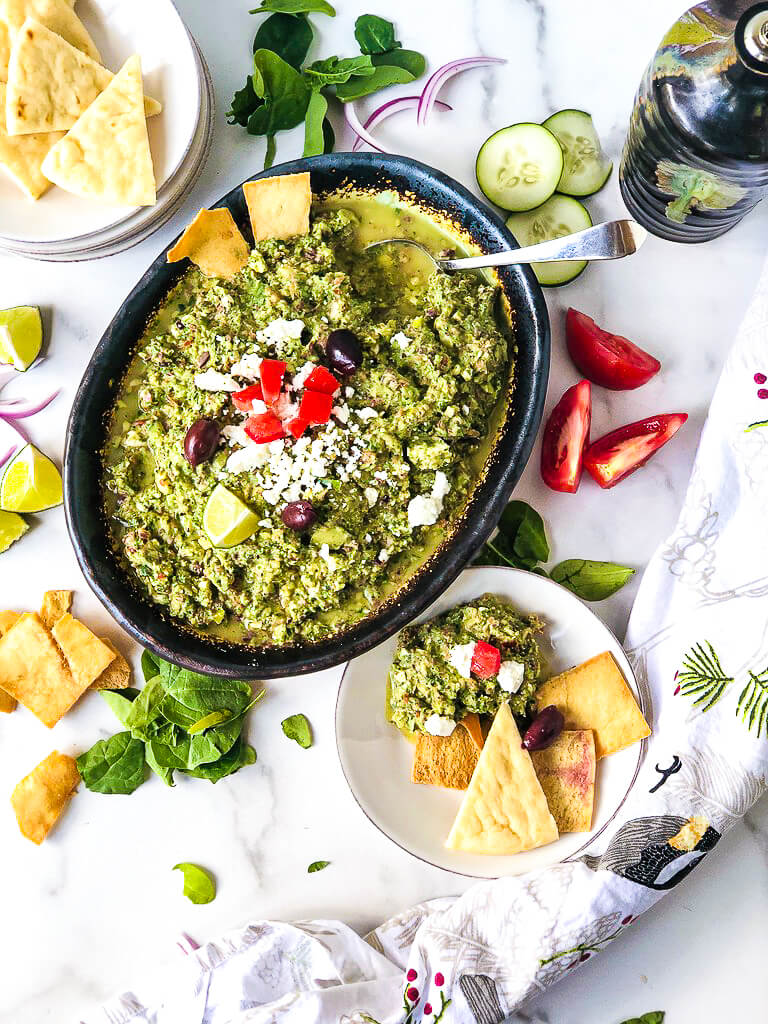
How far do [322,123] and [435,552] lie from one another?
157cm

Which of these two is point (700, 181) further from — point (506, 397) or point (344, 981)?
point (344, 981)

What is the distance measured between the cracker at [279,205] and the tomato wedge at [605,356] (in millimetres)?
989

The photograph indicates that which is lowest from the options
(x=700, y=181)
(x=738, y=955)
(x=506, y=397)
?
(x=738, y=955)

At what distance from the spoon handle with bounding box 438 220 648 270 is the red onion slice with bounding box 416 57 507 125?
0.83m

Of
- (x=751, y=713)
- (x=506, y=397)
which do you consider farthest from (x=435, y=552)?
(x=751, y=713)

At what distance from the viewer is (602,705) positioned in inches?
117

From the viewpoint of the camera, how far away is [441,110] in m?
3.33

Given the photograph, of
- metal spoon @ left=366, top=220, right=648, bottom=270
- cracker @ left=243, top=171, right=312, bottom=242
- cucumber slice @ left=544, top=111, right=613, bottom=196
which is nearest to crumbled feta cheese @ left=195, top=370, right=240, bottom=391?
cracker @ left=243, top=171, right=312, bottom=242

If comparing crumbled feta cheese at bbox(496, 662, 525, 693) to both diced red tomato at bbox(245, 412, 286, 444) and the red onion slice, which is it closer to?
diced red tomato at bbox(245, 412, 286, 444)

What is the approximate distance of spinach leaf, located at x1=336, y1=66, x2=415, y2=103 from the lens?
3.23m

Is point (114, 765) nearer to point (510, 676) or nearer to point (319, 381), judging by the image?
point (510, 676)

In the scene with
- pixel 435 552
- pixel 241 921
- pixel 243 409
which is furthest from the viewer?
pixel 241 921

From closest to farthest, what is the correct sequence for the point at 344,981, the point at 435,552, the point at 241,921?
1. the point at 435,552
2. the point at 344,981
3. the point at 241,921

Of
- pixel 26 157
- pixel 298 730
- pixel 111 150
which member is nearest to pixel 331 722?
pixel 298 730
